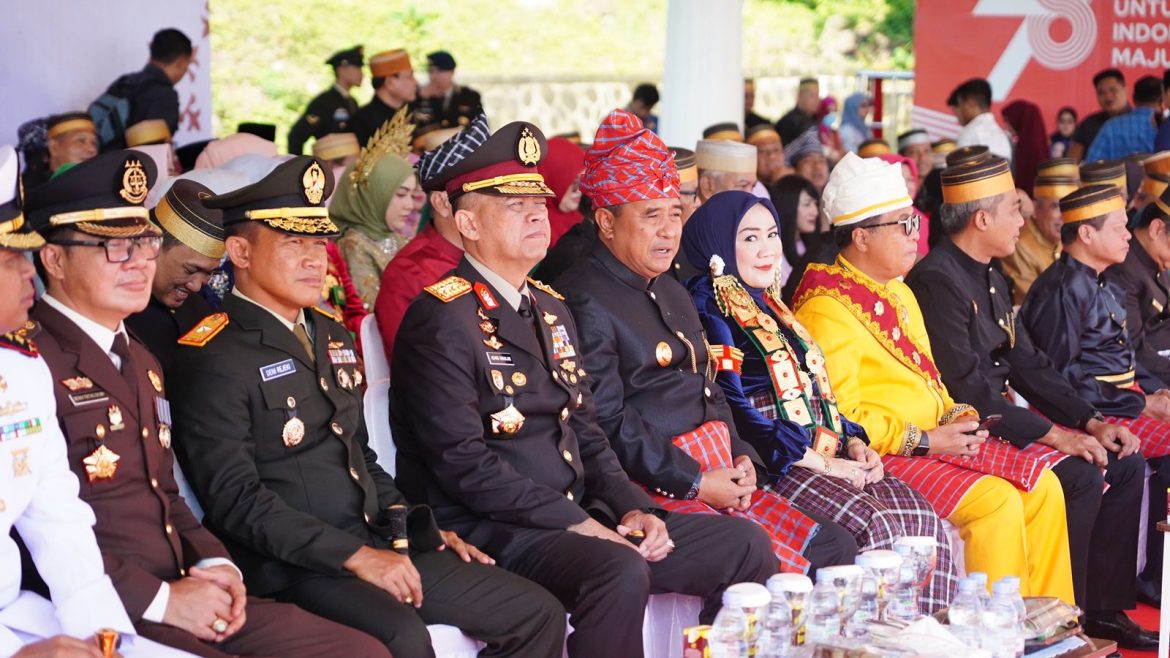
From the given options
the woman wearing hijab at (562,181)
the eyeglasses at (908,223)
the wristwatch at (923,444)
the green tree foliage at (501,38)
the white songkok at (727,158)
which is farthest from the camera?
the green tree foliage at (501,38)

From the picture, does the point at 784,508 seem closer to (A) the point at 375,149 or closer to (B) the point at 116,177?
(B) the point at 116,177

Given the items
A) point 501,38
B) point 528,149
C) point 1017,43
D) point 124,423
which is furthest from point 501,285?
point 501,38

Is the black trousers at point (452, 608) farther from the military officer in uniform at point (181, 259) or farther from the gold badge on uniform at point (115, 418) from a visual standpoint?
the military officer in uniform at point (181, 259)

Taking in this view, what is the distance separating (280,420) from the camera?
3182 mm

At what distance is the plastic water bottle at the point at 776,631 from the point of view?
9.45ft

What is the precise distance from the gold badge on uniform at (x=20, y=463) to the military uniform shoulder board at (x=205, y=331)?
0.62 metres

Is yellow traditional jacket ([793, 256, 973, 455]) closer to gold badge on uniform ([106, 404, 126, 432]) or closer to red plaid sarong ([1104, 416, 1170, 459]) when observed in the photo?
red plaid sarong ([1104, 416, 1170, 459])

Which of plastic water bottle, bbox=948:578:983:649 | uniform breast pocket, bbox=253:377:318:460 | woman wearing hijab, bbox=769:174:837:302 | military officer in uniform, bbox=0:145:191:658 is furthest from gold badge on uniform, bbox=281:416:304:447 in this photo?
woman wearing hijab, bbox=769:174:837:302

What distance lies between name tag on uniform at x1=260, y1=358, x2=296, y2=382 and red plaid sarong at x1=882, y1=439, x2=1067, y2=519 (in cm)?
216

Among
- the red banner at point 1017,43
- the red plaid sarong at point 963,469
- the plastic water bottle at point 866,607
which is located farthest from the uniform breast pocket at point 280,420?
the red banner at point 1017,43

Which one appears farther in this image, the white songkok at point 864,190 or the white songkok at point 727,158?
the white songkok at point 727,158

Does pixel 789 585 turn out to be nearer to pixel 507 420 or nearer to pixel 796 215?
pixel 507 420

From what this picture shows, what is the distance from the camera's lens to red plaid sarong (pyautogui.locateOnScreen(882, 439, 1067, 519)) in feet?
14.6

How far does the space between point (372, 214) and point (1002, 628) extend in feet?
10.3
